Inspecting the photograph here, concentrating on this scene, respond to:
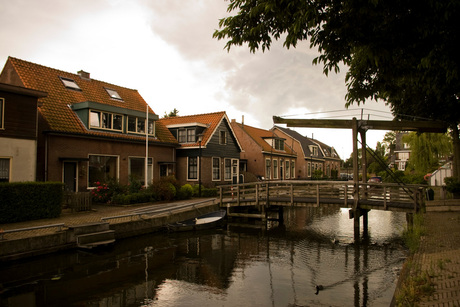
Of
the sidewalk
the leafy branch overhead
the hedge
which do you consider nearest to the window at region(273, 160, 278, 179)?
the sidewalk

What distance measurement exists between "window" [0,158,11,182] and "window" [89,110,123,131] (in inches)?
219

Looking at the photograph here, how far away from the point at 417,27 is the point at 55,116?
18217 mm

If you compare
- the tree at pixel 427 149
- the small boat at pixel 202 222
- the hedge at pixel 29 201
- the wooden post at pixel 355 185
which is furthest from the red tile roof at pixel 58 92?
the tree at pixel 427 149

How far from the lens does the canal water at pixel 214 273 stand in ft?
25.6

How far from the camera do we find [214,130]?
2711 centimetres

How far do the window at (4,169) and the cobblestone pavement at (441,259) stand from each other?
16523 millimetres

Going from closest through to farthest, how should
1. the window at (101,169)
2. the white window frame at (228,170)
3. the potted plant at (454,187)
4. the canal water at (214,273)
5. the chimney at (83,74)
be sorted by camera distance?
the canal water at (214,273)
the potted plant at (454,187)
the window at (101,169)
the chimney at (83,74)
the white window frame at (228,170)

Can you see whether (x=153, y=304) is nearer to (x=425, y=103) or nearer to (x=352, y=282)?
(x=352, y=282)

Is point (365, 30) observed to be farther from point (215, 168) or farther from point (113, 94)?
point (215, 168)

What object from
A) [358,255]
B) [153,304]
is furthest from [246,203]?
[153,304]

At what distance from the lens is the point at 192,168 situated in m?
26.6

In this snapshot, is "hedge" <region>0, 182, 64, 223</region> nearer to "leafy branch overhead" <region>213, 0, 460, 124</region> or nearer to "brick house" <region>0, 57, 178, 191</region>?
"brick house" <region>0, 57, 178, 191</region>

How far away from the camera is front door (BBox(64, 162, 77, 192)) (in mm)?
18469

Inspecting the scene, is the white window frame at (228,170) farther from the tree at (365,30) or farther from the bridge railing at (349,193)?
the tree at (365,30)
